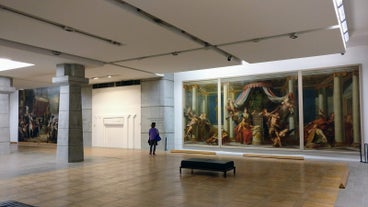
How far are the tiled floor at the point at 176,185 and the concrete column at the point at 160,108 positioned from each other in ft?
23.0

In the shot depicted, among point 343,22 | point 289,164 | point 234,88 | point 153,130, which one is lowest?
point 289,164

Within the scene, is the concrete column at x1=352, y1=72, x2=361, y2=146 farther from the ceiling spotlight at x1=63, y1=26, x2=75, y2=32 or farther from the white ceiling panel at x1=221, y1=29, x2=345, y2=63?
the ceiling spotlight at x1=63, y1=26, x2=75, y2=32

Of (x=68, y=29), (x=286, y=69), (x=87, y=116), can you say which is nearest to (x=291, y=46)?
(x=286, y=69)

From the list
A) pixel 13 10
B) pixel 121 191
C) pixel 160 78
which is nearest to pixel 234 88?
pixel 160 78

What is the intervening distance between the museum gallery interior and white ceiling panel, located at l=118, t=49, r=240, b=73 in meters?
0.09

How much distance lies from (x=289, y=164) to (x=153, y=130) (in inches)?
276

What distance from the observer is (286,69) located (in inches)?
616

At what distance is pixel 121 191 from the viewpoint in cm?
775

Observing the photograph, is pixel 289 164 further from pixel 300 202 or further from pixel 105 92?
pixel 105 92

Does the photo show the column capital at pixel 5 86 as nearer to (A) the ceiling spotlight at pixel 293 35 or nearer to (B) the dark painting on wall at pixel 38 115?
(B) the dark painting on wall at pixel 38 115

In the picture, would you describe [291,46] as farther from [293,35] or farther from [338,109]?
[338,109]

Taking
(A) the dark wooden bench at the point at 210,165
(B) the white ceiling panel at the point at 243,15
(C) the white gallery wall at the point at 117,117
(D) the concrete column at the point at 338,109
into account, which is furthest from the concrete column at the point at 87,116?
(D) the concrete column at the point at 338,109

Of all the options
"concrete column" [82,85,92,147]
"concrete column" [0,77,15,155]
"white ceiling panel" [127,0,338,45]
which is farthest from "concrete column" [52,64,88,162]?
"concrete column" [82,85,92,147]

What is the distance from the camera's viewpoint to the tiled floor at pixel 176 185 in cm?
679
